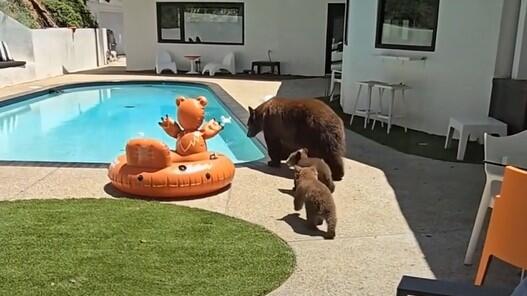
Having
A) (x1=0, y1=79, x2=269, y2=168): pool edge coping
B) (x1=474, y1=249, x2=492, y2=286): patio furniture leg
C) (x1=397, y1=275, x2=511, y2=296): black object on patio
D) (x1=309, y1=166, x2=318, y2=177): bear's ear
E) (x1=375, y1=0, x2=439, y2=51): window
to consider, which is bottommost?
(x1=0, y1=79, x2=269, y2=168): pool edge coping

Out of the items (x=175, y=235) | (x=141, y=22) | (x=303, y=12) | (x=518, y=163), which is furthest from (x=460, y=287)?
(x=141, y=22)

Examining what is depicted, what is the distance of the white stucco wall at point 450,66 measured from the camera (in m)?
6.77

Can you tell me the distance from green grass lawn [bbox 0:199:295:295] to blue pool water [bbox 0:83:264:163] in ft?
9.27

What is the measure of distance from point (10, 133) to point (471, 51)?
796 centimetres

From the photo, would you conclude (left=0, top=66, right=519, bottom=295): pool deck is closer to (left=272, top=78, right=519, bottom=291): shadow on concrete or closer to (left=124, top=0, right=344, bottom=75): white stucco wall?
(left=272, top=78, right=519, bottom=291): shadow on concrete

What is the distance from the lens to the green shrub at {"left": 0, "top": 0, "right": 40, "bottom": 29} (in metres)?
15.3

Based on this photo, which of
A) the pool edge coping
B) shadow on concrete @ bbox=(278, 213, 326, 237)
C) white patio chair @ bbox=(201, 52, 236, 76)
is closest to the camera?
shadow on concrete @ bbox=(278, 213, 326, 237)

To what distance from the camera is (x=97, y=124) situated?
33.6 ft

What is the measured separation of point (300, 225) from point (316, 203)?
321mm

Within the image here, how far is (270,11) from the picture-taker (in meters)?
15.9

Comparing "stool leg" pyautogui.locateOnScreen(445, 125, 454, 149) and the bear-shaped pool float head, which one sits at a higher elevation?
the bear-shaped pool float head

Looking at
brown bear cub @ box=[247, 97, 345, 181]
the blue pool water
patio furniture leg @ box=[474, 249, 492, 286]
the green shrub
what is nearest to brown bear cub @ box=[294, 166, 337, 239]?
brown bear cub @ box=[247, 97, 345, 181]

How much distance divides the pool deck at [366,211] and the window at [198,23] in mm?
10798

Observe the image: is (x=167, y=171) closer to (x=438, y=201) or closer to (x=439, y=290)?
(x=438, y=201)
